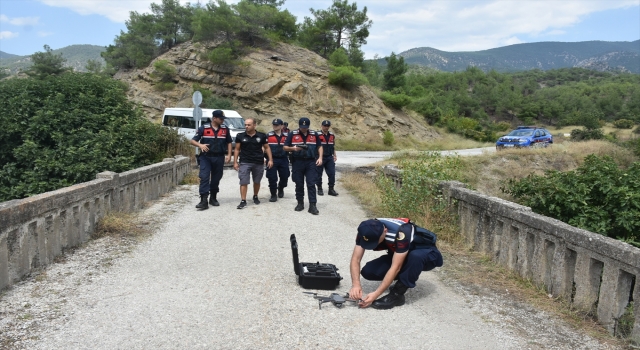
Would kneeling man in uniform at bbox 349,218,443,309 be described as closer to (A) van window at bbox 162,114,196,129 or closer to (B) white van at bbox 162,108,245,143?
(B) white van at bbox 162,108,245,143

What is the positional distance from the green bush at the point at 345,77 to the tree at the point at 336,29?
8.65 m

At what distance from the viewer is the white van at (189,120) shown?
23.0 meters

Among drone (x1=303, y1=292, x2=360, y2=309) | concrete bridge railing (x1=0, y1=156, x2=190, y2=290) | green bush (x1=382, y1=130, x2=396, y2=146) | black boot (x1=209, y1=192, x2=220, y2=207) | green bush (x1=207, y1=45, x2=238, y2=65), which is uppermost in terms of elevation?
green bush (x1=207, y1=45, x2=238, y2=65)

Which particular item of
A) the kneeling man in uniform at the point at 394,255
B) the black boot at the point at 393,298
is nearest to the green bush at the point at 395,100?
the kneeling man in uniform at the point at 394,255

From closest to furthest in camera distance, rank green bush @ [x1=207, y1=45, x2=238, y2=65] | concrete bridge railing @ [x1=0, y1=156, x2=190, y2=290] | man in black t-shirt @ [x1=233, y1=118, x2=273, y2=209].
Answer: concrete bridge railing @ [x1=0, y1=156, x2=190, y2=290] → man in black t-shirt @ [x1=233, y1=118, x2=273, y2=209] → green bush @ [x1=207, y1=45, x2=238, y2=65]

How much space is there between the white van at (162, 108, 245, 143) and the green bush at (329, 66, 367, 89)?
1669 cm

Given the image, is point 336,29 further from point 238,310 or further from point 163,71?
point 238,310

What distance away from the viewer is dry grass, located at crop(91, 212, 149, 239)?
7512 mm

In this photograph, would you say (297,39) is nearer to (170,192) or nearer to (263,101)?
(263,101)

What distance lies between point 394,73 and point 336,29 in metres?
9.03

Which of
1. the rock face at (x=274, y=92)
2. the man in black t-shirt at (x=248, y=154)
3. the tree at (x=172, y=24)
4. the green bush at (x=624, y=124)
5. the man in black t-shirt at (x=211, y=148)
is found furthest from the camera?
the green bush at (x=624, y=124)

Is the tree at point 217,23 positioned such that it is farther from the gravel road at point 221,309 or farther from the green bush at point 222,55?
the gravel road at point 221,309

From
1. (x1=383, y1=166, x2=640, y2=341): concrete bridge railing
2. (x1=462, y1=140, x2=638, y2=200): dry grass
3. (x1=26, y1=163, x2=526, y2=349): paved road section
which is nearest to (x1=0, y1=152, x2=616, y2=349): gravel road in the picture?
(x1=26, y1=163, x2=526, y2=349): paved road section

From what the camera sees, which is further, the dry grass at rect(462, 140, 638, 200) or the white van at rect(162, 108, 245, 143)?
the white van at rect(162, 108, 245, 143)
